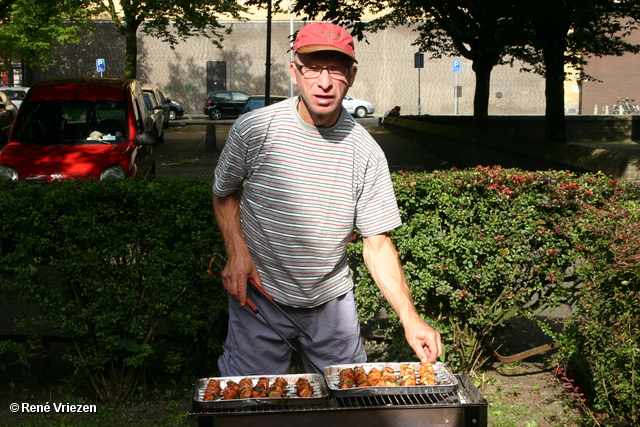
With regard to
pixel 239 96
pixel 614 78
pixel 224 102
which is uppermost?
pixel 614 78

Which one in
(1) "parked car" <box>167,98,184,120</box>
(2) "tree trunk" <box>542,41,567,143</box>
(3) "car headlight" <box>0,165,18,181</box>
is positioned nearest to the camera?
(3) "car headlight" <box>0,165,18,181</box>

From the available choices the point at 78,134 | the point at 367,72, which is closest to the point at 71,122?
the point at 78,134

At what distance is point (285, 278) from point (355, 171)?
51 cm

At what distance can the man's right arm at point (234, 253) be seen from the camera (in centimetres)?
279

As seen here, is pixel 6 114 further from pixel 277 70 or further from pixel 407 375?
pixel 277 70

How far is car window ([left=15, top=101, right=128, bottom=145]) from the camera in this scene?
33.2 ft

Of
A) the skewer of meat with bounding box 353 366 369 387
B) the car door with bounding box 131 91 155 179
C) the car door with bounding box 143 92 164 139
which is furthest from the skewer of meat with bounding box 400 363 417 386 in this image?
the car door with bounding box 143 92 164 139

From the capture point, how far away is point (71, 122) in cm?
1033

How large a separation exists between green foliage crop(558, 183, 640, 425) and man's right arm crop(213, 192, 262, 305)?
204 centimetres

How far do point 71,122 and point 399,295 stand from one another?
8666 mm

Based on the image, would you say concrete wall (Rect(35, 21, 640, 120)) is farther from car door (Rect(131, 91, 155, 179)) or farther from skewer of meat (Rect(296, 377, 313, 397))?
skewer of meat (Rect(296, 377, 313, 397))

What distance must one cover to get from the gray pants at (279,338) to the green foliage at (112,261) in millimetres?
1507

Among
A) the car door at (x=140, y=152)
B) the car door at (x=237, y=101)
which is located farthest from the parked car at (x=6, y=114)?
the car door at (x=237, y=101)

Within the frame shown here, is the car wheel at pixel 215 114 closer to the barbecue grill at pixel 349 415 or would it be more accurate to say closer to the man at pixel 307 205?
the man at pixel 307 205
